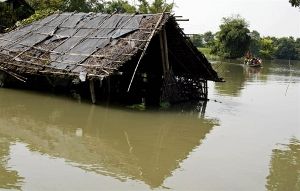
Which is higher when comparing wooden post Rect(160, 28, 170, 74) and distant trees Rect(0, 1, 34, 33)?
distant trees Rect(0, 1, 34, 33)

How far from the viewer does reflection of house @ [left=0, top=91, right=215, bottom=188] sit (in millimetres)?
7551

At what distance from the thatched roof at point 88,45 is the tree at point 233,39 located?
41.5 meters

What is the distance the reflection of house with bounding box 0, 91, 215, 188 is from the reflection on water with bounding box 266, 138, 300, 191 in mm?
1710

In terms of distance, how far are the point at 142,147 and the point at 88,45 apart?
20.3 ft

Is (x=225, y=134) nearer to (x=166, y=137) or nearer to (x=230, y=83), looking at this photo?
(x=166, y=137)

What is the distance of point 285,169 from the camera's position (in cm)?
806

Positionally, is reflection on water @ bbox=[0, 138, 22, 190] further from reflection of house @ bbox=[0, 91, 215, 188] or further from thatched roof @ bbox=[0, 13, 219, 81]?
thatched roof @ bbox=[0, 13, 219, 81]

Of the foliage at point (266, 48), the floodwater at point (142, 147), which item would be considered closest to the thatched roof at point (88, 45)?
the floodwater at point (142, 147)

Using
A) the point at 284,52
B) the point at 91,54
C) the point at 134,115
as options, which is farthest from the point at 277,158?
the point at 284,52

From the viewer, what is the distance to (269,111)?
14.7 m

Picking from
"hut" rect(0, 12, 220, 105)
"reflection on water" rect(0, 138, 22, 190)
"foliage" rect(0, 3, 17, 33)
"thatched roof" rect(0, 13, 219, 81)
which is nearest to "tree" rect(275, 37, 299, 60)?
"foliage" rect(0, 3, 17, 33)

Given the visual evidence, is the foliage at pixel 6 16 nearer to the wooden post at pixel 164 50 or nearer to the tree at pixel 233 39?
the wooden post at pixel 164 50

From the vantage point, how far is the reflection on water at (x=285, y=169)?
23.2ft

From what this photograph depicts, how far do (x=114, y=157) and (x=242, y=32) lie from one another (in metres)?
50.4
